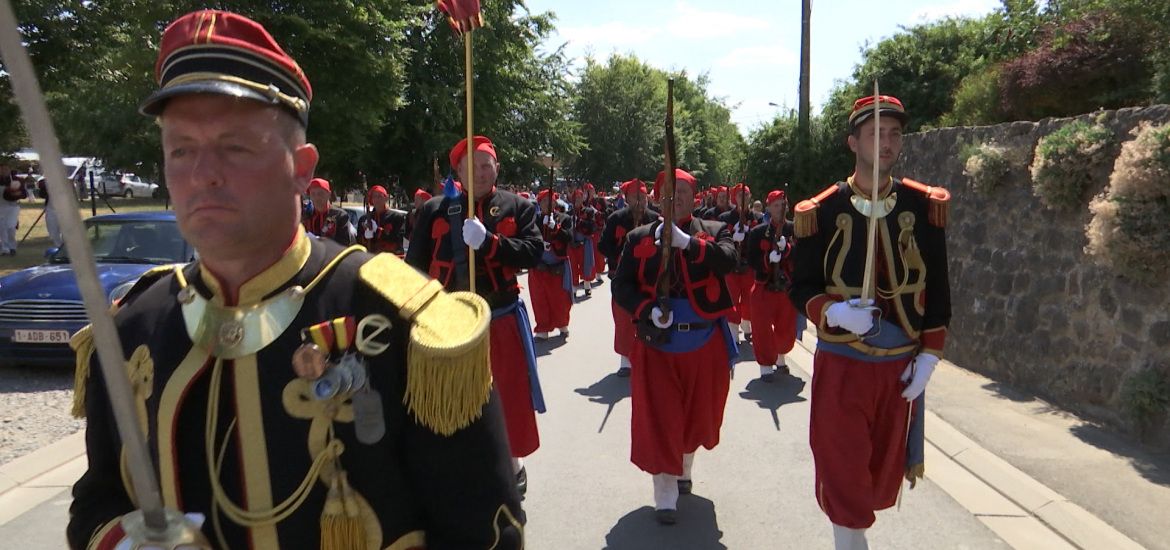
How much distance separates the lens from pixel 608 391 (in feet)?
26.4

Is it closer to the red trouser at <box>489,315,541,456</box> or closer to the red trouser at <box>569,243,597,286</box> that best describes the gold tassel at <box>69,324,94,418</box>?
the red trouser at <box>489,315,541,456</box>

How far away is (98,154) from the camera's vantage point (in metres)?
26.4

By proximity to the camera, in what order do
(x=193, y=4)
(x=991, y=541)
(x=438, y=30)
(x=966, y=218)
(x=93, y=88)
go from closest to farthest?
(x=991, y=541) → (x=966, y=218) → (x=193, y=4) → (x=93, y=88) → (x=438, y=30)

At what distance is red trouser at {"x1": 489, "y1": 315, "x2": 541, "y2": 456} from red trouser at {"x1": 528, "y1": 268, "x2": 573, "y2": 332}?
18.2ft

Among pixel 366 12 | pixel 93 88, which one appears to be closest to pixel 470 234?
pixel 366 12

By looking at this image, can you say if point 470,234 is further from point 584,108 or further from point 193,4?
point 584,108

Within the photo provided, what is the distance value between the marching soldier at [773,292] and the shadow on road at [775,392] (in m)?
0.11

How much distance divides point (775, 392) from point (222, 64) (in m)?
7.18

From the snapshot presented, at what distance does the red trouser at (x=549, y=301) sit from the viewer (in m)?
10.6

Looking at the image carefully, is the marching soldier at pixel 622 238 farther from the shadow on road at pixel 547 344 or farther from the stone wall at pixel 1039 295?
the stone wall at pixel 1039 295

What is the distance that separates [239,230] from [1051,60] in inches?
401

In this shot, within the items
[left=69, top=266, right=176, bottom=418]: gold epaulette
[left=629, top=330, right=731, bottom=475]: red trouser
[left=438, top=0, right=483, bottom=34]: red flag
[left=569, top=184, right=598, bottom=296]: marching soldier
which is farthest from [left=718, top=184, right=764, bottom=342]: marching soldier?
[left=69, top=266, right=176, bottom=418]: gold epaulette

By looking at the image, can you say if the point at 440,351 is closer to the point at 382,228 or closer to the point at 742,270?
the point at 742,270

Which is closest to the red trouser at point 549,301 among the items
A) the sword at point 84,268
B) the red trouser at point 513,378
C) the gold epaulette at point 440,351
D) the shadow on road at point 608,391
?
the shadow on road at point 608,391
